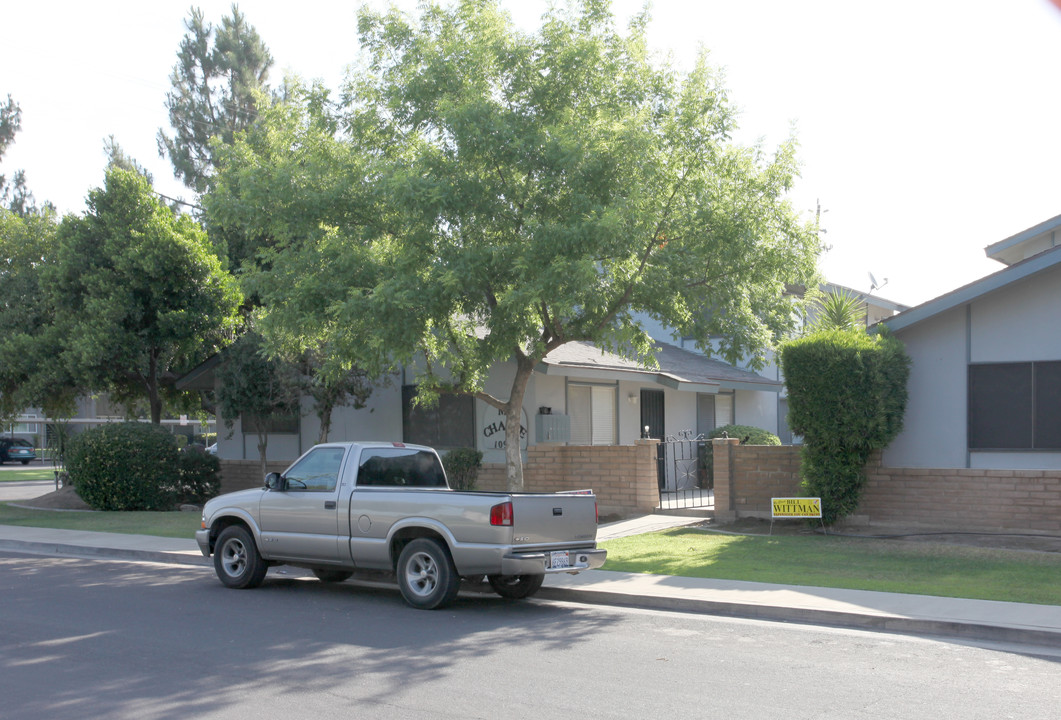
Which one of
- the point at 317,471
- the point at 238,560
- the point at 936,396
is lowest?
Answer: the point at 238,560

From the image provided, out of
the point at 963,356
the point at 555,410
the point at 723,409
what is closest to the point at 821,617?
the point at 963,356

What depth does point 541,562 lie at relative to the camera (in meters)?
9.70

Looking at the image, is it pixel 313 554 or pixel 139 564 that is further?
pixel 139 564

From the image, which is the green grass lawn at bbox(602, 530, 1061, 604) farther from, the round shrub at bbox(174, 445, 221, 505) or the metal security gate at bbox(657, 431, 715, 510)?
the round shrub at bbox(174, 445, 221, 505)

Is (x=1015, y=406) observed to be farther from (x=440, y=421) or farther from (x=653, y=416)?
(x=440, y=421)

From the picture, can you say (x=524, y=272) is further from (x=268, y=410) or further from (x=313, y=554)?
(x=268, y=410)

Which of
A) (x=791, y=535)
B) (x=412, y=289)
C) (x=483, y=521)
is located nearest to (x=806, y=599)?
(x=483, y=521)

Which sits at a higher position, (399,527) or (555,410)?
(555,410)

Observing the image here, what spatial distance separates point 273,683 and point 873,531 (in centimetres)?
1075

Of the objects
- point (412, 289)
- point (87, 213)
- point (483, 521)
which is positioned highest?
point (87, 213)

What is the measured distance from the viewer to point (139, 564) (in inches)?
548

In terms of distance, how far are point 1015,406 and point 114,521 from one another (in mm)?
16601

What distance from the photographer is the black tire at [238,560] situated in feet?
37.3

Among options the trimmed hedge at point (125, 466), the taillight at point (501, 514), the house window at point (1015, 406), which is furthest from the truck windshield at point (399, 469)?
the trimmed hedge at point (125, 466)
